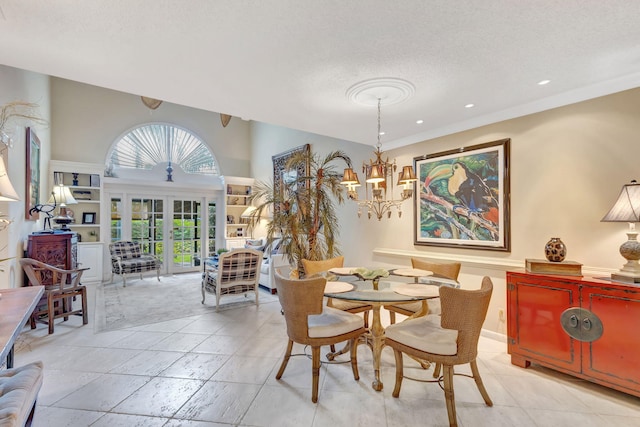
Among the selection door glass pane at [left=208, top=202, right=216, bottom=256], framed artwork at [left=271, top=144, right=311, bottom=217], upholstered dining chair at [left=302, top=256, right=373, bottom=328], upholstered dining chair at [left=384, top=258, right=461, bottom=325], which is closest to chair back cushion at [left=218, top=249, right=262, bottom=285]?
upholstered dining chair at [left=302, top=256, right=373, bottom=328]

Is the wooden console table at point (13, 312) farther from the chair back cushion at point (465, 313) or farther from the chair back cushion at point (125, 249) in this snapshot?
the chair back cushion at point (125, 249)

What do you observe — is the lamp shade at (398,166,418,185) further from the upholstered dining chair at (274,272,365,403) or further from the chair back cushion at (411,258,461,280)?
the upholstered dining chair at (274,272,365,403)

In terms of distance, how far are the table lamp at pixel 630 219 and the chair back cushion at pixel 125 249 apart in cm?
725

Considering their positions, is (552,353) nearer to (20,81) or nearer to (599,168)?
(599,168)

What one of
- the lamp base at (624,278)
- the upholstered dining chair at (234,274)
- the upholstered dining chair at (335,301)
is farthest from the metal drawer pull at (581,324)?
the upholstered dining chair at (234,274)

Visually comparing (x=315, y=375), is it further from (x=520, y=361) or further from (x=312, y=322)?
(x=520, y=361)

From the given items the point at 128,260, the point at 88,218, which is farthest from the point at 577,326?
the point at 88,218

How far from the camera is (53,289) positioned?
3.44m

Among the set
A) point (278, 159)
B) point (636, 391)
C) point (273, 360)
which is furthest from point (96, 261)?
point (636, 391)

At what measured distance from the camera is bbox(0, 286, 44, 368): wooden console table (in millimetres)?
1218

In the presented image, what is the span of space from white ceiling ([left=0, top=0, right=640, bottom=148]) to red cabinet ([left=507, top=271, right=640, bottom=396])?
166cm

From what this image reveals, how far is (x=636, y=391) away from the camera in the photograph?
2049mm

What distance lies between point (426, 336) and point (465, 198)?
196 centimetres

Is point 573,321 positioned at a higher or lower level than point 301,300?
lower
